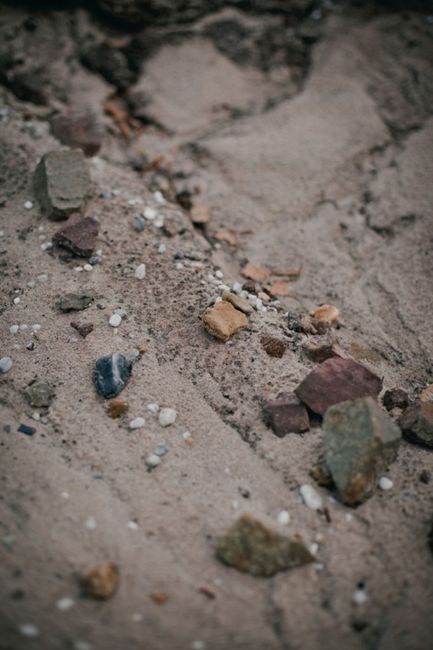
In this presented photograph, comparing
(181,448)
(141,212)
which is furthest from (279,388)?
(141,212)

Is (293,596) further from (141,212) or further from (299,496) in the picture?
(141,212)

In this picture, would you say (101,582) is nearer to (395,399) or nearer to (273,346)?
(273,346)

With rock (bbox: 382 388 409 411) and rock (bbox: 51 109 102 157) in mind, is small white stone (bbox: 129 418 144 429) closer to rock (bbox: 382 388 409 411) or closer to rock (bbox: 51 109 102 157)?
rock (bbox: 382 388 409 411)

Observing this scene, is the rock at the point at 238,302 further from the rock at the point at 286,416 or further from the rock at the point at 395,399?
the rock at the point at 395,399

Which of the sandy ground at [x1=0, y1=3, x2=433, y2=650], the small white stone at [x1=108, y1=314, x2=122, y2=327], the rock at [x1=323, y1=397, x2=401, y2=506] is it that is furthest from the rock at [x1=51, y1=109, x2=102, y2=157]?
the rock at [x1=323, y1=397, x2=401, y2=506]

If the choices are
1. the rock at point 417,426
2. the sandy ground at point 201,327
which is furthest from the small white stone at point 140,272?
the rock at point 417,426
